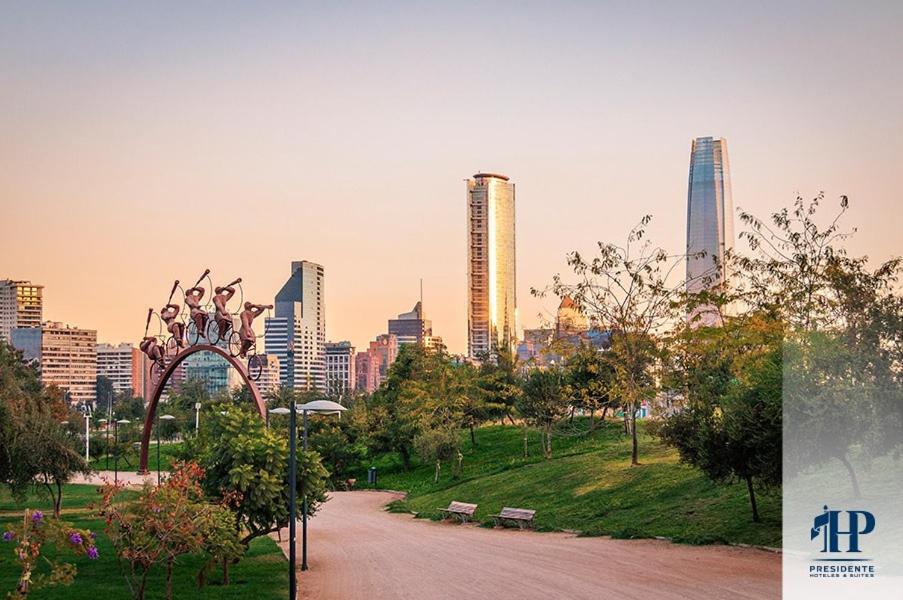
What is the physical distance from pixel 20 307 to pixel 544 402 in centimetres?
16134

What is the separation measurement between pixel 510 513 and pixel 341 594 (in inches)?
425

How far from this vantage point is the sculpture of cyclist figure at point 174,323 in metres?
40.2

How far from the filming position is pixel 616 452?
34.7 metres

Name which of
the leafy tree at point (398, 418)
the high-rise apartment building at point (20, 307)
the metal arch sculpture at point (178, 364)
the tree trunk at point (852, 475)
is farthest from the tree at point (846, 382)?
the high-rise apartment building at point (20, 307)

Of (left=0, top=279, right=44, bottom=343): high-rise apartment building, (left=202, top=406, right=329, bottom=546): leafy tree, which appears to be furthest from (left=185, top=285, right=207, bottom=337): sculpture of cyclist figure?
(left=0, top=279, right=44, bottom=343): high-rise apartment building

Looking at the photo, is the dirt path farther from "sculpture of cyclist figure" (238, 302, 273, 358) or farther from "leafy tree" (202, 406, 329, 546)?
"sculpture of cyclist figure" (238, 302, 273, 358)

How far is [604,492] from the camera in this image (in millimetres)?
28078

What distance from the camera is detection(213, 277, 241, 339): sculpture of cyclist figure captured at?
115ft

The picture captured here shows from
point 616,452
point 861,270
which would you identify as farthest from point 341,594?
point 616,452

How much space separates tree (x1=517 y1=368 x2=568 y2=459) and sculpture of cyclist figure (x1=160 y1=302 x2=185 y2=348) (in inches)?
532

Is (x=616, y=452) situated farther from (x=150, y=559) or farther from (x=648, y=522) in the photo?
(x=150, y=559)

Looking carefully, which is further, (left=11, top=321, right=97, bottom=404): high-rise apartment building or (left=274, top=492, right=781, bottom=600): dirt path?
(left=11, top=321, right=97, bottom=404): high-rise apartment building

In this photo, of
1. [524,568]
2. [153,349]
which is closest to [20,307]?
[153,349]

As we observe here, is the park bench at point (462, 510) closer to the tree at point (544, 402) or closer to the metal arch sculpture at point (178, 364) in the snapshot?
the metal arch sculpture at point (178, 364)
